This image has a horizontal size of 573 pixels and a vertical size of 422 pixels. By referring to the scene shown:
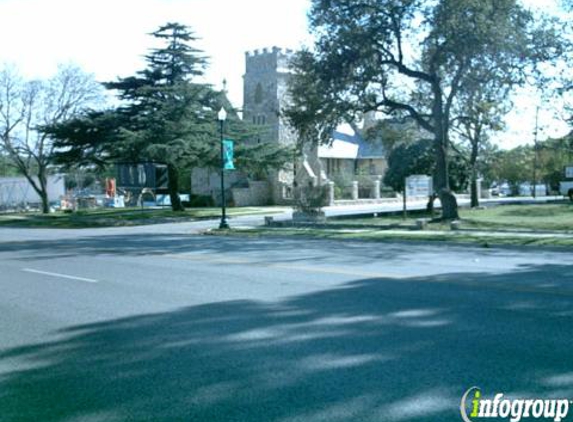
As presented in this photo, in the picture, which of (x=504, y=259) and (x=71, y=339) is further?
(x=504, y=259)

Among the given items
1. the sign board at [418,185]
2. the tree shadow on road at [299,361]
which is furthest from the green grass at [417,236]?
the tree shadow on road at [299,361]

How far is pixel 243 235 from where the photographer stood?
84.1ft

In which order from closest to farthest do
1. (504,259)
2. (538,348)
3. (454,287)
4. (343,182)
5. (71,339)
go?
(538,348)
(71,339)
(454,287)
(504,259)
(343,182)

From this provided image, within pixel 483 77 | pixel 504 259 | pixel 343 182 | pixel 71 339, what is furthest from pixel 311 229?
pixel 343 182

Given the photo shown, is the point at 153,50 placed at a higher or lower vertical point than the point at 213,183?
higher

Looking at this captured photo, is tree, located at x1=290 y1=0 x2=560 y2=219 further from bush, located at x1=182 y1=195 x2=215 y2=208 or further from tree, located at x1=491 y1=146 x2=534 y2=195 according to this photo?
tree, located at x1=491 y1=146 x2=534 y2=195

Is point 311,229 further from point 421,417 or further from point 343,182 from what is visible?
point 343,182

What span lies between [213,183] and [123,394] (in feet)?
171

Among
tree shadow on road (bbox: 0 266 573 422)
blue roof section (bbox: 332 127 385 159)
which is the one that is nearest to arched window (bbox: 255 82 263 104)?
blue roof section (bbox: 332 127 385 159)

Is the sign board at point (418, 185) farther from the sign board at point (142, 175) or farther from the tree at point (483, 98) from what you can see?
the sign board at point (142, 175)

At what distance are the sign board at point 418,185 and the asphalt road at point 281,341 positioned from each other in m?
19.8

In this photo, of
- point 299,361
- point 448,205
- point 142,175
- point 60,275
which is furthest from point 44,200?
point 299,361

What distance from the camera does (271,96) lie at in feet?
191

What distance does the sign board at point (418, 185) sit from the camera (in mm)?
33350
